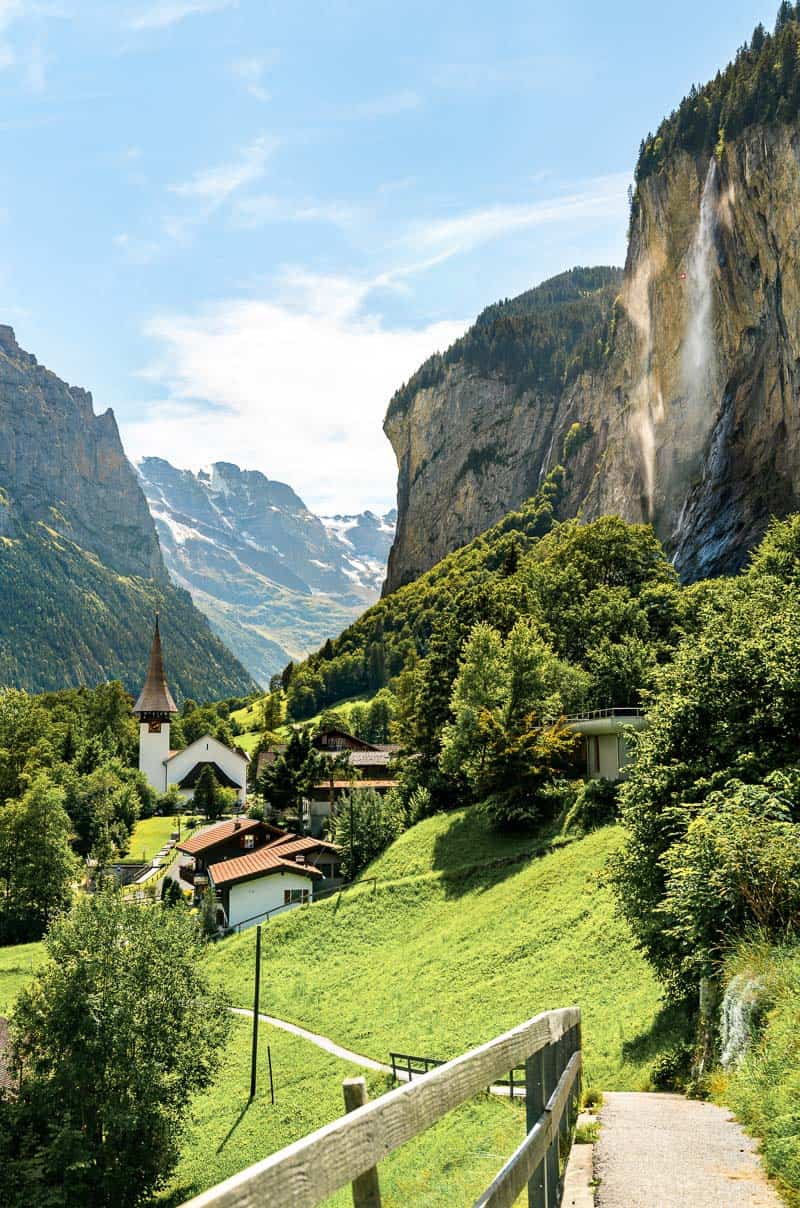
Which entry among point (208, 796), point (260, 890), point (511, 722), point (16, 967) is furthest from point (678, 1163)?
point (208, 796)

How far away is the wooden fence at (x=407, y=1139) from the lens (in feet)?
8.25

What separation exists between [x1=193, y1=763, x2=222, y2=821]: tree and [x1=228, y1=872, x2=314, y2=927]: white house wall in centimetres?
4252

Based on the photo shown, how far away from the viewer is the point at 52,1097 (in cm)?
3062

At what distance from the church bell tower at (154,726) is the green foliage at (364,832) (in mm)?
55040

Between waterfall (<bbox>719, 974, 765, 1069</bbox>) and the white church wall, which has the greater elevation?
waterfall (<bbox>719, 974, 765, 1069</bbox>)

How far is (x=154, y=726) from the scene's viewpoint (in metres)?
114

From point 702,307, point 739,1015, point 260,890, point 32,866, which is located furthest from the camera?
point 702,307

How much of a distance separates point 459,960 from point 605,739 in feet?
53.3

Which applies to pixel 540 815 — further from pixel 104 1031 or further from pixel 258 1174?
pixel 258 1174

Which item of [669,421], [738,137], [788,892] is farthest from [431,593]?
[788,892]

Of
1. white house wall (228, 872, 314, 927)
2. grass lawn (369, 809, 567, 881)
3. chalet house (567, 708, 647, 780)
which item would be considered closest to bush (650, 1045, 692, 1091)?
grass lawn (369, 809, 567, 881)

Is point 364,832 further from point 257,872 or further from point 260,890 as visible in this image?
point 260,890

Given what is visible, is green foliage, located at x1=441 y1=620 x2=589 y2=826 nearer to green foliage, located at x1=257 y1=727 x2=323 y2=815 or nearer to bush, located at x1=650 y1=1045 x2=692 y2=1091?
green foliage, located at x1=257 y1=727 x2=323 y2=815

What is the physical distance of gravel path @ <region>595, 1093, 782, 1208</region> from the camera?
6207 mm
